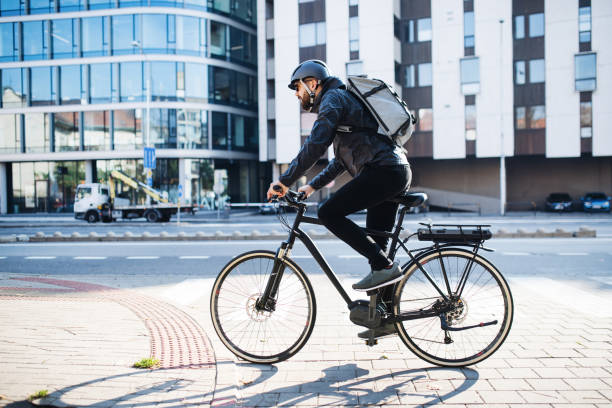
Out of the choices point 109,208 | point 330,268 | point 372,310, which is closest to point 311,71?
point 330,268

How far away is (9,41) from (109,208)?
23.8m

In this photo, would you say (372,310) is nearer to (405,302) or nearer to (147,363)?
(405,302)

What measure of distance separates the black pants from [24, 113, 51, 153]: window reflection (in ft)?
144

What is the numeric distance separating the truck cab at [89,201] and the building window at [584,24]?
32.8 m

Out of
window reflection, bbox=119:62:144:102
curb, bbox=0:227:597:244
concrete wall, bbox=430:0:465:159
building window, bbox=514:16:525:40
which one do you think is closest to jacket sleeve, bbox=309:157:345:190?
curb, bbox=0:227:597:244

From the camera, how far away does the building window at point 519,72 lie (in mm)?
33594

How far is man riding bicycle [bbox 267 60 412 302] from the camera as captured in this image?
3.19m

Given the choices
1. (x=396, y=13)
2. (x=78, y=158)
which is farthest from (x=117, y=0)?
(x=396, y=13)

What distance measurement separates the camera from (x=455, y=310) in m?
3.37

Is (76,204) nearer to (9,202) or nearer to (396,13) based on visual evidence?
(9,202)

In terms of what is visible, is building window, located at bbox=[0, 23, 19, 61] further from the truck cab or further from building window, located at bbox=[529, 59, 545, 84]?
building window, located at bbox=[529, 59, 545, 84]

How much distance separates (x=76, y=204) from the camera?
28.5 meters

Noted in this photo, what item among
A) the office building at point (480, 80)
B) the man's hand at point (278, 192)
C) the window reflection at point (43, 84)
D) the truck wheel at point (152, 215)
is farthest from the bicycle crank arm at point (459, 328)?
the window reflection at point (43, 84)

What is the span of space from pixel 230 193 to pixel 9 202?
19189 millimetres
